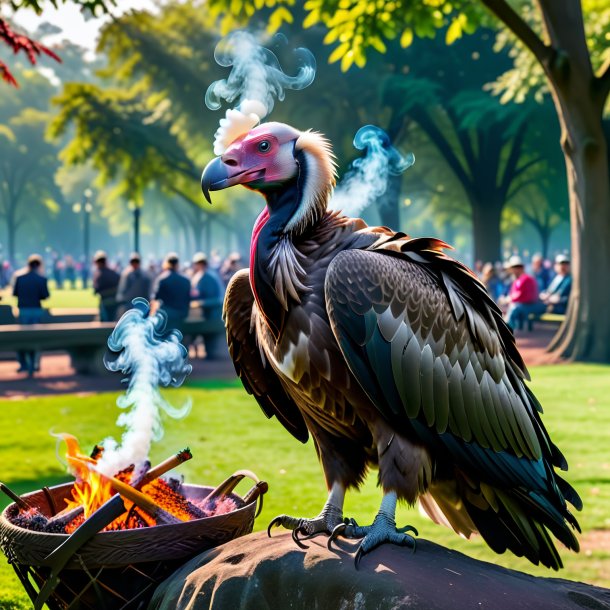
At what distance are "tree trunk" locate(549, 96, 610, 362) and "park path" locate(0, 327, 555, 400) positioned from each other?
Result: 83cm

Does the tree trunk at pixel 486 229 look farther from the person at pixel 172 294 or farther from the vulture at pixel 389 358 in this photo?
the vulture at pixel 389 358

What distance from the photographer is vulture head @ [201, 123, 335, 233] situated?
370 centimetres

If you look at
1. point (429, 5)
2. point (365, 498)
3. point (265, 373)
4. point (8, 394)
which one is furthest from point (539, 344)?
point (265, 373)

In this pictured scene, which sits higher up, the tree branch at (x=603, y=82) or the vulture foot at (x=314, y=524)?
the tree branch at (x=603, y=82)

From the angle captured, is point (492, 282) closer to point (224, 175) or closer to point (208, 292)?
point (208, 292)

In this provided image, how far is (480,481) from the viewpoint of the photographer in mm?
3773

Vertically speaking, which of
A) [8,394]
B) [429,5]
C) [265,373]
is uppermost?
[429,5]

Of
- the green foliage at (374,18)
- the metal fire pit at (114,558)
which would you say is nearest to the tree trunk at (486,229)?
the green foliage at (374,18)

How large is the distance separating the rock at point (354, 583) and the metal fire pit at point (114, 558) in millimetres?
150

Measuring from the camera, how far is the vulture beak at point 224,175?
363 centimetres

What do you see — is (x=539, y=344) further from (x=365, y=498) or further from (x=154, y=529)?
(x=154, y=529)

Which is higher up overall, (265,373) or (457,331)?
(457,331)

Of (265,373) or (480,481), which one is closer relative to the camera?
(480,481)

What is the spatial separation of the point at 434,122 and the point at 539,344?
48.5 ft
